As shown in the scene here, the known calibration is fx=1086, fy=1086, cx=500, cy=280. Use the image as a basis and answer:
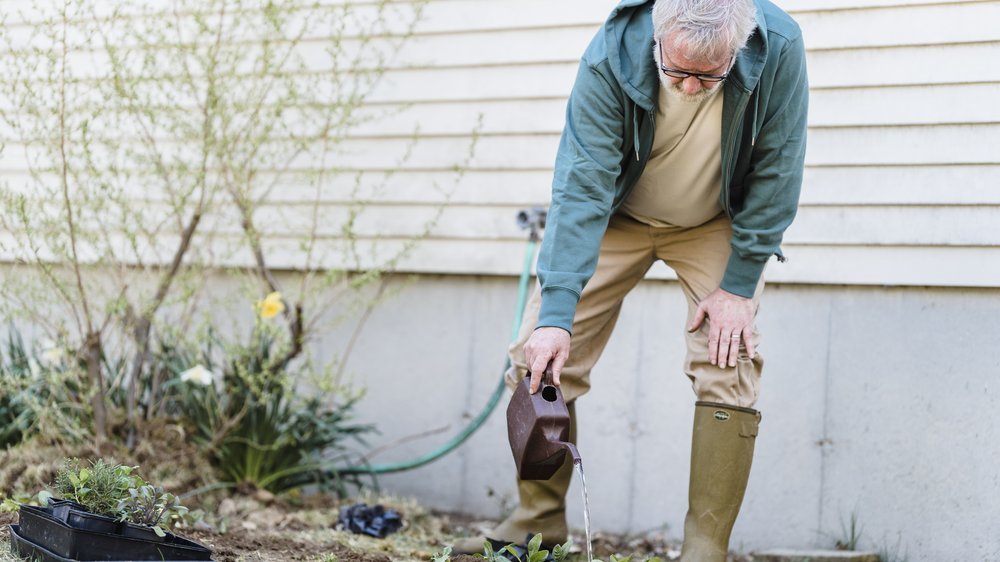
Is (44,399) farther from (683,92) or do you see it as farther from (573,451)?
(683,92)

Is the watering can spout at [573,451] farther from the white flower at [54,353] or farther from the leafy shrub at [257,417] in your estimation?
the white flower at [54,353]

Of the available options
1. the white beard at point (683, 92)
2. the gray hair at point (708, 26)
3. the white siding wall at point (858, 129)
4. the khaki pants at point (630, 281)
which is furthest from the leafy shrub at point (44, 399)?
the gray hair at point (708, 26)

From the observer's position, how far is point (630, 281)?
3189 millimetres

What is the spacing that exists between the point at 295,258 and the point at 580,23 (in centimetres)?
147

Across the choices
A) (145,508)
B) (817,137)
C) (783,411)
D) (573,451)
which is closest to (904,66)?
(817,137)

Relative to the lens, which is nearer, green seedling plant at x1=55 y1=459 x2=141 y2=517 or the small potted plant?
the small potted plant

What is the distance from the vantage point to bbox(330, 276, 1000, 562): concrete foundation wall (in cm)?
351

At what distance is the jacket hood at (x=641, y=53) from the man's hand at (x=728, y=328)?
22.5 inches

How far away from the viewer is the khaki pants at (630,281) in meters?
2.99

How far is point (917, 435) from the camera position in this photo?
3568 millimetres

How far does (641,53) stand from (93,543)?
174 cm

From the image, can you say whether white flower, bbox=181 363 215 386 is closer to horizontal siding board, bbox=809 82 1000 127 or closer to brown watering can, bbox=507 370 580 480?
brown watering can, bbox=507 370 580 480

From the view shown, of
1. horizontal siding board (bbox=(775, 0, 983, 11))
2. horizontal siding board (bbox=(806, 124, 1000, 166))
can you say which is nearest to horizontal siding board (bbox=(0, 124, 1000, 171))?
horizontal siding board (bbox=(806, 124, 1000, 166))

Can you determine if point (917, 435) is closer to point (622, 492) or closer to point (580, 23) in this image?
point (622, 492)
